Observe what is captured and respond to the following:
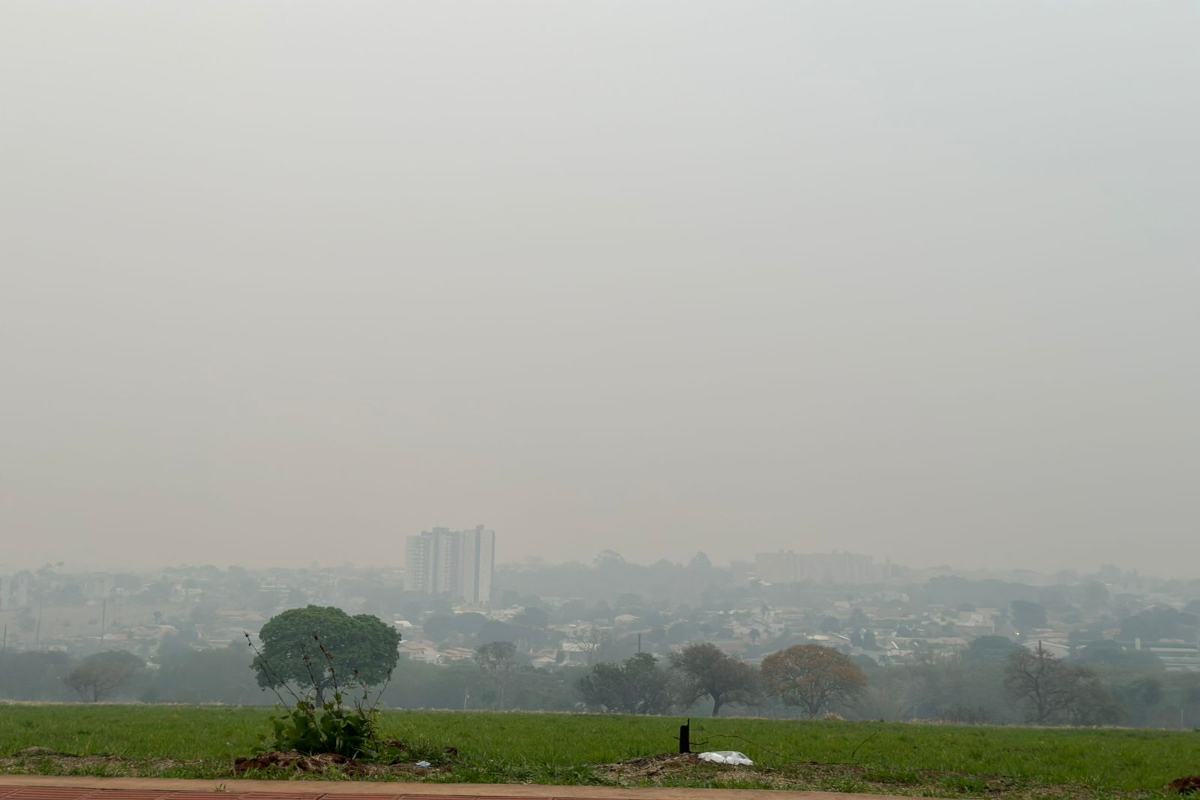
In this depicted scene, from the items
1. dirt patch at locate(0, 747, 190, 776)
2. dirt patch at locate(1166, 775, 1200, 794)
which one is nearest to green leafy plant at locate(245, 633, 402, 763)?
dirt patch at locate(0, 747, 190, 776)

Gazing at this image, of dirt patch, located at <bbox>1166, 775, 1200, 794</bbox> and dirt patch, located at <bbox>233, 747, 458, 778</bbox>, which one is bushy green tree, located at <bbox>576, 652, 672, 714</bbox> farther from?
dirt patch, located at <bbox>1166, 775, 1200, 794</bbox>

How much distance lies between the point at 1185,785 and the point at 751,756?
7.02 metres

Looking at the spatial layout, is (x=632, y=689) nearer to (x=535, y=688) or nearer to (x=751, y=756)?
(x=535, y=688)

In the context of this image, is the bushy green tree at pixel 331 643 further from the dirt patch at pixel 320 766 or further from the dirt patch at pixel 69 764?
the dirt patch at pixel 320 766

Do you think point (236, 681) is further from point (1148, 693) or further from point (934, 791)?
point (934, 791)

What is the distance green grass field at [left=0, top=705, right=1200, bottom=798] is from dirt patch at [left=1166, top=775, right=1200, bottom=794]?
0.22 meters

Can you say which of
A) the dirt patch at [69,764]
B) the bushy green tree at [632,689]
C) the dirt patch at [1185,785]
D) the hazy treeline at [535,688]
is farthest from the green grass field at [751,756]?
the hazy treeline at [535,688]

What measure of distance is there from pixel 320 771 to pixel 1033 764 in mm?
12487

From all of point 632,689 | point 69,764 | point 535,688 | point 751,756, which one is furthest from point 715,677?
point 535,688

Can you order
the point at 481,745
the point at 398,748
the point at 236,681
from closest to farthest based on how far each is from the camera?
the point at 398,748 → the point at 481,745 → the point at 236,681

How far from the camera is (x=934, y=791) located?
13.8m

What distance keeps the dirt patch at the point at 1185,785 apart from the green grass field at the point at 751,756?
0.74 feet

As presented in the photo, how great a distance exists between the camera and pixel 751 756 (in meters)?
17.5

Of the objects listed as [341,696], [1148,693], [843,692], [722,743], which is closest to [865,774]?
[722,743]
